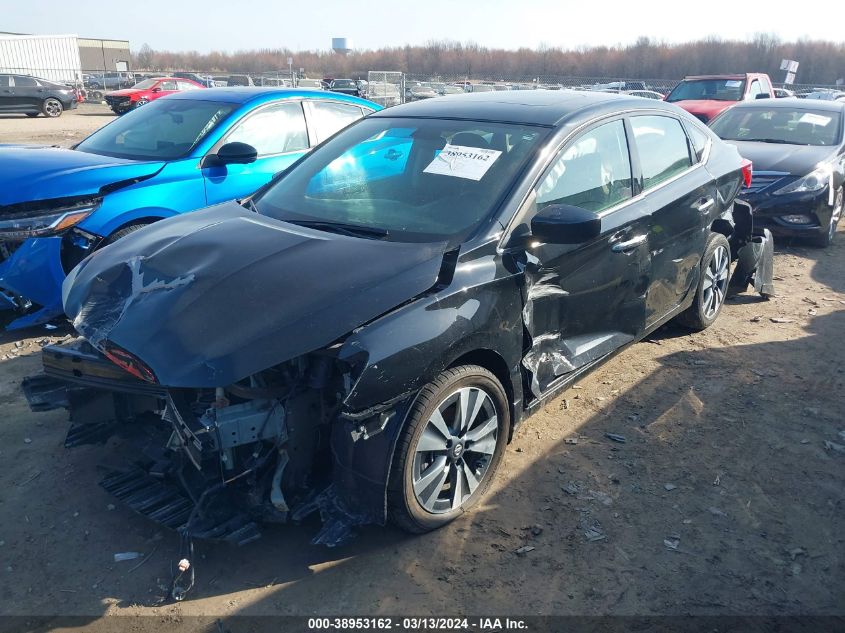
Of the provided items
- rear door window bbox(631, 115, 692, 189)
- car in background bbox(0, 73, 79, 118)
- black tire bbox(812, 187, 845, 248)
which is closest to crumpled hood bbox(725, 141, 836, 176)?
black tire bbox(812, 187, 845, 248)

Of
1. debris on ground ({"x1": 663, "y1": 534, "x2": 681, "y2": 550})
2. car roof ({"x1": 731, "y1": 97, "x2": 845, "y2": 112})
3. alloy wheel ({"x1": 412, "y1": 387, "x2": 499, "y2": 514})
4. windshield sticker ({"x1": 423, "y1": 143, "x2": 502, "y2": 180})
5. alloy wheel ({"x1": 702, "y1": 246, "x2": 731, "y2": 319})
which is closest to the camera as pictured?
alloy wheel ({"x1": 412, "y1": 387, "x2": 499, "y2": 514})

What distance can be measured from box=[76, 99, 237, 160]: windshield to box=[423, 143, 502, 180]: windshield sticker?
9.31ft

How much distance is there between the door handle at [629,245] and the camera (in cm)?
383

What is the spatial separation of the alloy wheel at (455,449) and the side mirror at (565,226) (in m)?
0.79

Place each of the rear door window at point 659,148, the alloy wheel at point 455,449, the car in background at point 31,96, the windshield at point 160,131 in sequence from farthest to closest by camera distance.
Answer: the car in background at point 31,96
the windshield at point 160,131
the rear door window at point 659,148
the alloy wheel at point 455,449

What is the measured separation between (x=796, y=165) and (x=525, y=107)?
5.62m

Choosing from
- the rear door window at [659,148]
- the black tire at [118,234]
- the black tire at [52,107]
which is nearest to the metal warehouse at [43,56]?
the black tire at [52,107]

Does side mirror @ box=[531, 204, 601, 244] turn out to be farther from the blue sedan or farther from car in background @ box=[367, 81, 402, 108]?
car in background @ box=[367, 81, 402, 108]

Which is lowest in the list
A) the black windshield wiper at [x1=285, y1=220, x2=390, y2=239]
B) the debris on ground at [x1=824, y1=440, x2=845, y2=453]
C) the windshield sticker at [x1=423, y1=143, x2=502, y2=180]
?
the debris on ground at [x1=824, y1=440, x2=845, y2=453]

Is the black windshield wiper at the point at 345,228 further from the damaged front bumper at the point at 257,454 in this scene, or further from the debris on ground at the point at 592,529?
the debris on ground at the point at 592,529

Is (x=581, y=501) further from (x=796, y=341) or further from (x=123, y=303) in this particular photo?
(x=796, y=341)

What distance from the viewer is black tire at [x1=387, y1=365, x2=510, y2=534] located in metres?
2.82

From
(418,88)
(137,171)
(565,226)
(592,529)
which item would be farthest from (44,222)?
(418,88)

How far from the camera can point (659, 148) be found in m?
4.50
